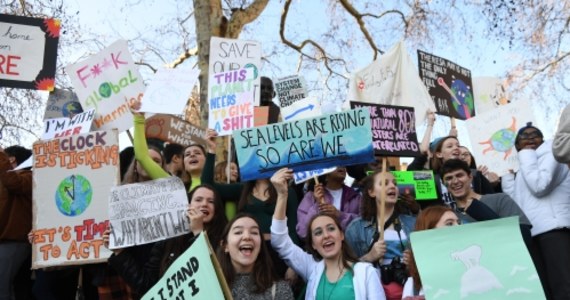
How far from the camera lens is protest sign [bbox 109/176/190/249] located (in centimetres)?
408

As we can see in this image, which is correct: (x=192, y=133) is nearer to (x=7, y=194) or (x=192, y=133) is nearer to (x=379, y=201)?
(x=7, y=194)

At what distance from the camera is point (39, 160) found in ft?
15.9

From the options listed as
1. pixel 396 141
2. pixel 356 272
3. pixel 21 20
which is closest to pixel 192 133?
pixel 21 20

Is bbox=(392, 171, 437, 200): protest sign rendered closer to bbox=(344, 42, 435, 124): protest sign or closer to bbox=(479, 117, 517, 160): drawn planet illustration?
bbox=(479, 117, 517, 160): drawn planet illustration

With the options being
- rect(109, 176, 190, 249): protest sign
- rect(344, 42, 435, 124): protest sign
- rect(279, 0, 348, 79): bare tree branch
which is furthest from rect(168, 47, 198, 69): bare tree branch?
rect(109, 176, 190, 249): protest sign

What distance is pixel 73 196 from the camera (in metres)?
4.79

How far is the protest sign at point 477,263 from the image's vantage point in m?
3.04

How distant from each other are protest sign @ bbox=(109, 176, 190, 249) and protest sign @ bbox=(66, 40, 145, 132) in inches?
69.4

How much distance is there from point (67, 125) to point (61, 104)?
2.95 ft

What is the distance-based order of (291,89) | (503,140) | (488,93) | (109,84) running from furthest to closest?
(488,93), (291,89), (503,140), (109,84)

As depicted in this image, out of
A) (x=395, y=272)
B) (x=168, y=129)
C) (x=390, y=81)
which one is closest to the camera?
(x=395, y=272)

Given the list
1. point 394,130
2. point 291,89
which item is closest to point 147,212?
point 394,130

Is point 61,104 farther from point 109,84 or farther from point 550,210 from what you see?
point 550,210

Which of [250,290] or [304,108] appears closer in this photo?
[250,290]
